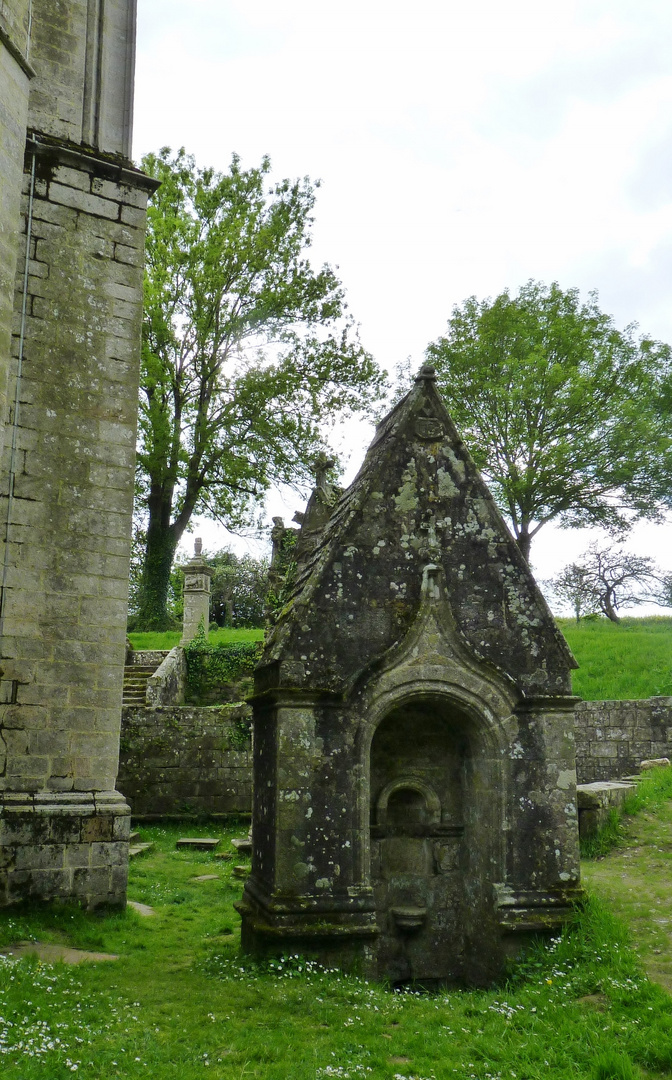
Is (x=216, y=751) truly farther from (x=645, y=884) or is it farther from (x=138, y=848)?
(x=645, y=884)

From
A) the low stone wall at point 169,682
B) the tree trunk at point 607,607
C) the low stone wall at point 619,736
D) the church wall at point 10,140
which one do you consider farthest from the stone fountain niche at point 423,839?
the tree trunk at point 607,607

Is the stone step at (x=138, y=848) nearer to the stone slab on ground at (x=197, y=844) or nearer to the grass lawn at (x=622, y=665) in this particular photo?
the stone slab on ground at (x=197, y=844)

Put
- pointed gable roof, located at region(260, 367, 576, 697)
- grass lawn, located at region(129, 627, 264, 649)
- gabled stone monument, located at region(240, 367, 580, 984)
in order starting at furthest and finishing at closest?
1. grass lawn, located at region(129, 627, 264, 649)
2. pointed gable roof, located at region(260, 367, 576, 697)
3. gabled stone monument, located at region(240, 367, 580, 984)

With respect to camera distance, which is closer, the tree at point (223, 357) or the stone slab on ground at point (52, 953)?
the stone slab on ground at point (52, 953)

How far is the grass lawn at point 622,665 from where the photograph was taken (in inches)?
680

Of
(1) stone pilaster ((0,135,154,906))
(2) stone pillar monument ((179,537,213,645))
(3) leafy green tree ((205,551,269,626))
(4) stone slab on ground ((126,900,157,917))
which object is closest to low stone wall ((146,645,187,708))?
(2) stone pillar monument ((179,537,213,645))

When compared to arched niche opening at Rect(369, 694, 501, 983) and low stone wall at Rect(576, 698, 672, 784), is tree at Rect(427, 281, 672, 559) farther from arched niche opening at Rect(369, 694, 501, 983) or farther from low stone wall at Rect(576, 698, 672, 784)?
arched niche opening at Rect(369, 694, 501, 983)

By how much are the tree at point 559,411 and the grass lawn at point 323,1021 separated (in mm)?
19093

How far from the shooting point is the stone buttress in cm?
785

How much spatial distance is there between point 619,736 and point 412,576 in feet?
31.1

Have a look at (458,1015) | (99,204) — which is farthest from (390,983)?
(99,204)

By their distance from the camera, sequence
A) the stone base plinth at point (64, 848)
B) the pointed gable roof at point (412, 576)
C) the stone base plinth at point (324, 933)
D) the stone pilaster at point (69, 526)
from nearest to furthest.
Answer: the stone base plinth at point (324, 933)
the pointed gable roof at point (412, 576)
the stone base plinth at point (64, 848)
the stone pilaster at point (69, 526)

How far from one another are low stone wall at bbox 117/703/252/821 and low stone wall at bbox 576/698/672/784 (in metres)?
5.84

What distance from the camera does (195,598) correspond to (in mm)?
22547
